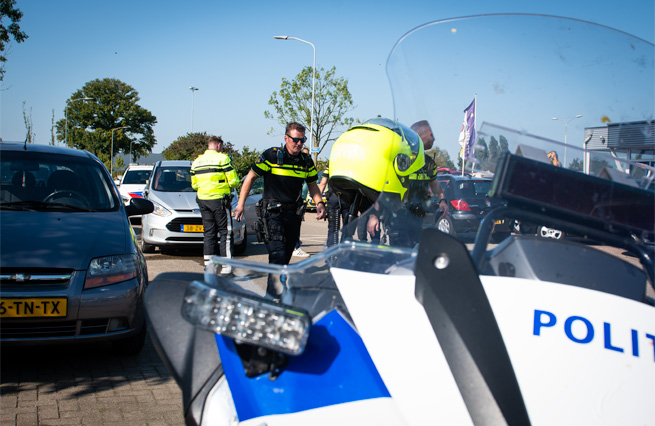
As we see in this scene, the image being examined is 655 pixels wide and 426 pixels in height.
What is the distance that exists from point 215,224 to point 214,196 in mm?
429

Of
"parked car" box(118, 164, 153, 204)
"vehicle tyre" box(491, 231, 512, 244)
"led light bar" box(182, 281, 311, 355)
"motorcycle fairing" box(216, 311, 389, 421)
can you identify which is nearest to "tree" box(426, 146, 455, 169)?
"vehicle tyre" box(491, 231, 512, 244)

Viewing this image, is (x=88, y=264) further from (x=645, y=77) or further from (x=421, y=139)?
(x=645, y=77)

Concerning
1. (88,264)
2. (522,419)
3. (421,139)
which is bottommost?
(88,264)

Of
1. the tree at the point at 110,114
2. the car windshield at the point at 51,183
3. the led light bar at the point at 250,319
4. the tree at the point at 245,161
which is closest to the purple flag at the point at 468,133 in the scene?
the led light bar at the point at 250,319

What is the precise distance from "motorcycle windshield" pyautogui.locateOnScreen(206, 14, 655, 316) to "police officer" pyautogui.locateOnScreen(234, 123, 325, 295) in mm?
3107

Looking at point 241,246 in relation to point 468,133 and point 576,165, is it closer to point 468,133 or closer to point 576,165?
point 468,133

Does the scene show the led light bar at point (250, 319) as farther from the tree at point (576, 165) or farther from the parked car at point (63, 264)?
the parked car at point (63, 264)

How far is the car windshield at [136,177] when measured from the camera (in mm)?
17500

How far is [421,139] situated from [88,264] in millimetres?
2878

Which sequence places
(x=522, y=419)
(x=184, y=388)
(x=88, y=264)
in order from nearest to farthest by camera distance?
1. (x=522, y=419)
2. (x=184, y=388)
3. (x=88, y=264)

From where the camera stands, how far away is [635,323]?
1389 millimetres

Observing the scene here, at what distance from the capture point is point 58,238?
425 centimetres

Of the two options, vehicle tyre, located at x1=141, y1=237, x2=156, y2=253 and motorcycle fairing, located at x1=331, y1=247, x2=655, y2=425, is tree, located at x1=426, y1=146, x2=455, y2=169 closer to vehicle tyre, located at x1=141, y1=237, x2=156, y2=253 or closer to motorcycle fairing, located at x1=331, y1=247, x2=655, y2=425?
motorcycle fairing, located at x1=331, y1=247, x2=655, y2=425

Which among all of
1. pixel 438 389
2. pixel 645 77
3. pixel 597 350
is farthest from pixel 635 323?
pixel 645 77
